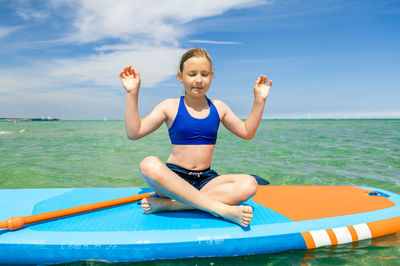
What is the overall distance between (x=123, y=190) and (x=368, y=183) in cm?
312

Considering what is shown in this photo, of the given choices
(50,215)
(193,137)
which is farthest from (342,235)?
(50,215)

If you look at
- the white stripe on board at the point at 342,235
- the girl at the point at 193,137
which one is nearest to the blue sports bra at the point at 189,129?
the girl at the point at 193,137

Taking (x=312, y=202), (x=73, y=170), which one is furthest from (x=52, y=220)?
(x=73, y=170)

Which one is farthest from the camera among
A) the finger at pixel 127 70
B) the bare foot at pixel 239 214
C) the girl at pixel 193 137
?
the finger at pixel 127 70

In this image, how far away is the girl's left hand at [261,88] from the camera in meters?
2.17

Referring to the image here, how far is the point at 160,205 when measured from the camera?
2.00m

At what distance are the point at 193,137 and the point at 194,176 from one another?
0.91 ft

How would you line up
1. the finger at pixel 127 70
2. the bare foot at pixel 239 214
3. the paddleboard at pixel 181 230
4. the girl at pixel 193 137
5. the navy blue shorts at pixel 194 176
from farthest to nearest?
the navy blue shorts at pixel 194 176, the finger at pixel 127 70, the girl at pixel 193 137, the bare foot at pixel 239 214, the paddleboard at pixel 181 230

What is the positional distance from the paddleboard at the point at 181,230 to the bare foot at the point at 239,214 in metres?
0.04

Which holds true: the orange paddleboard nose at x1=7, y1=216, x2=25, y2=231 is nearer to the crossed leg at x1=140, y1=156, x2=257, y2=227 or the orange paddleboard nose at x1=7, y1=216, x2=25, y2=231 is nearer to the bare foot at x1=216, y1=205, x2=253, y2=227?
the crossed leg at x1=140, y1=156, x2=257, y2=227

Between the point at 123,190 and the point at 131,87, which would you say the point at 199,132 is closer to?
the point at 131,87

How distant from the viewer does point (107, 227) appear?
177 centimetres

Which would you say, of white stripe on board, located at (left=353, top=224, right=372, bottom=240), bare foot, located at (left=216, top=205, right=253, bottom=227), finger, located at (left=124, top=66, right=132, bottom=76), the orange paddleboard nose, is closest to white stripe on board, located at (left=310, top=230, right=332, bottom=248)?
white stripe on board, located at (left=353, top=224, right=372, bottom=240)

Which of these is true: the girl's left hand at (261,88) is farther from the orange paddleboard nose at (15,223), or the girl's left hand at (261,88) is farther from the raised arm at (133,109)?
the orange paddleboard nose at (15,223)
